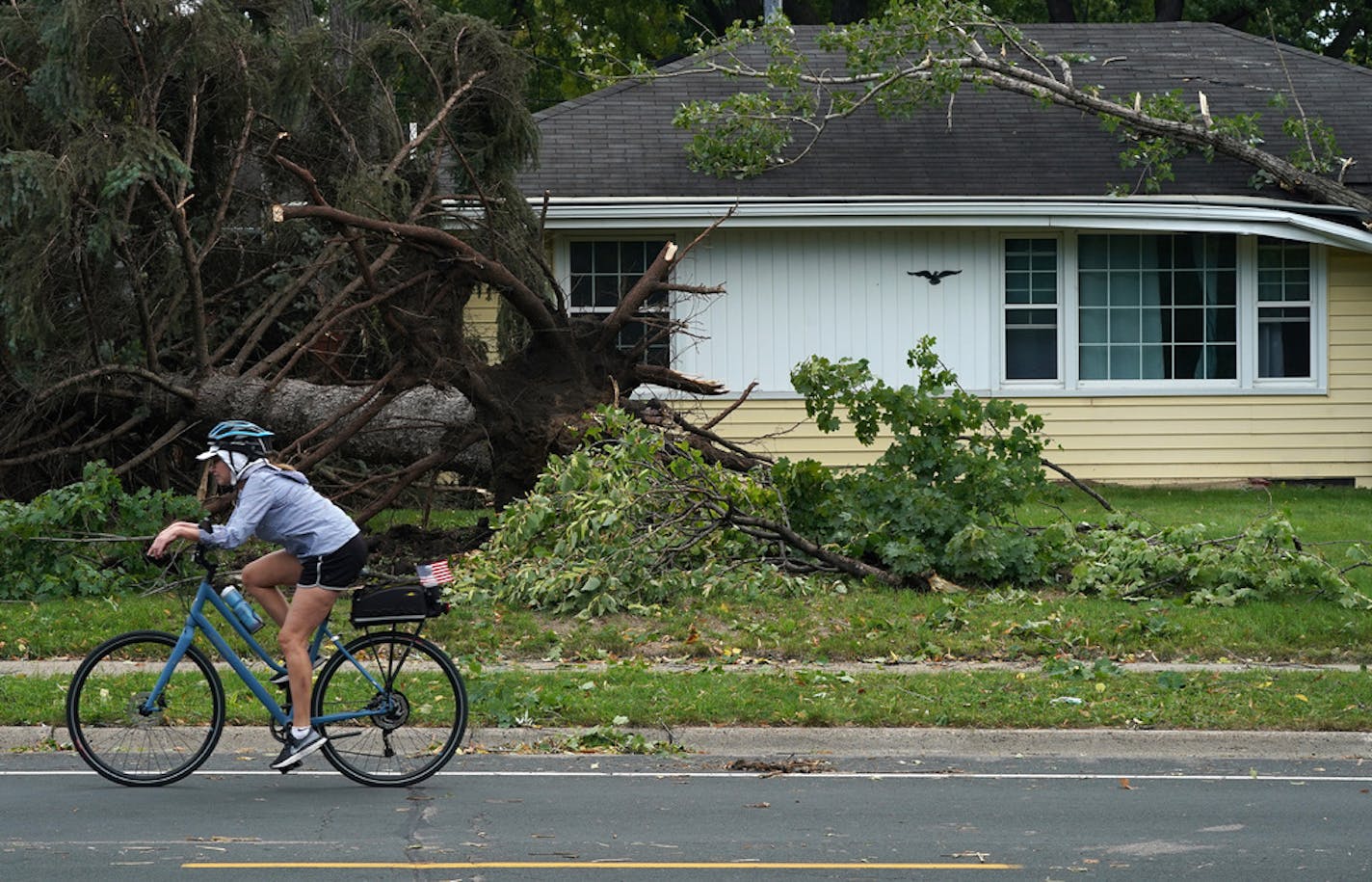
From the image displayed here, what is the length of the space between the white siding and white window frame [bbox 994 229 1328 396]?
0.33m

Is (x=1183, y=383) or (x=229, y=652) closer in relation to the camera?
(x=229, y=652)

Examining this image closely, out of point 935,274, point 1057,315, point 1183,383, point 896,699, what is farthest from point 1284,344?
point 896,699

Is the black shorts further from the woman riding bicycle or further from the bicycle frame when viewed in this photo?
the bicycle frame

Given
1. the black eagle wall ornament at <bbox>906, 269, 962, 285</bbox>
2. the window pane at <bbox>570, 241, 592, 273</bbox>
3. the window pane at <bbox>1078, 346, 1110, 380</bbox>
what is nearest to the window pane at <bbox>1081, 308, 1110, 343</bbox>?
the window pane at <bbox>1078, 346, 1110, 380</bbox>

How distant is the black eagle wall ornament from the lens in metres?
17.3

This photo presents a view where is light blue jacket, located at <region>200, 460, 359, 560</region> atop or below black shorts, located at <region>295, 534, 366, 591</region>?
atop

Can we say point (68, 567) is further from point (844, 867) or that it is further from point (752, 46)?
point (752, 46)

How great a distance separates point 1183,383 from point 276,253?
9.85 m

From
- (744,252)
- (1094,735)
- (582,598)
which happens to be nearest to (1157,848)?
(1094,735)

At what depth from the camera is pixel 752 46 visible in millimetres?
20828

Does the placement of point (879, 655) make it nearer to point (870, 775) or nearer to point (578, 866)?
point (870, 775)

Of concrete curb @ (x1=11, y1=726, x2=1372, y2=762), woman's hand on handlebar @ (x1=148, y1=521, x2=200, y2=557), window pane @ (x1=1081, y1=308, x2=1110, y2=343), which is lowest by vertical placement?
concrete curb @ (x1=11, y1=726, x2=1372, y2=762)

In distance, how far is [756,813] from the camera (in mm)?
6555

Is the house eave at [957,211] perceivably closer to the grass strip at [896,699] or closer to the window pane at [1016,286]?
the window pane at [1016,286]
